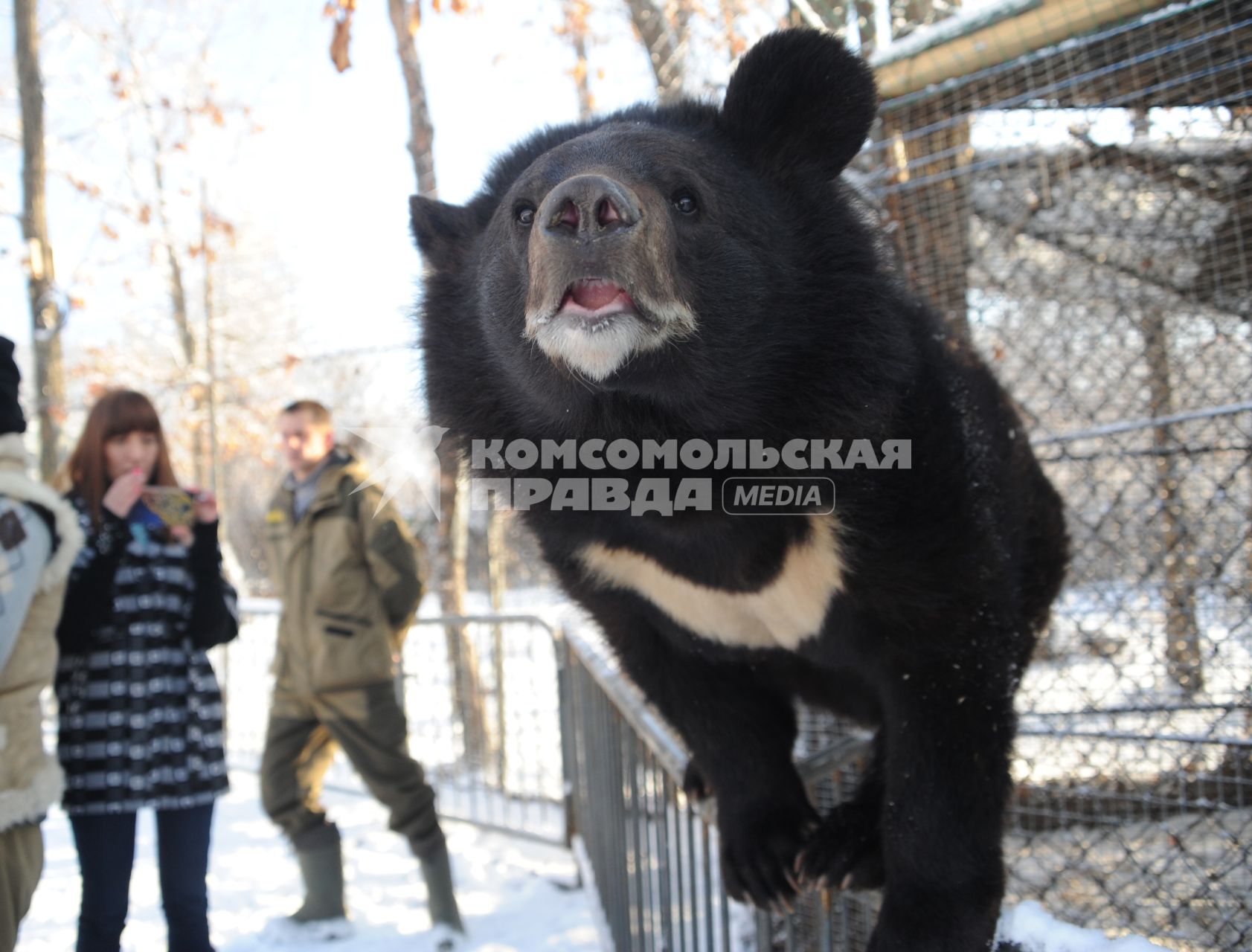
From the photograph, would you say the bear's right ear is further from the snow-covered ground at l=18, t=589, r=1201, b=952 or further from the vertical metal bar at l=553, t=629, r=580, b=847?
the vertical metal bar at l=553, t=629, r=580, b=847

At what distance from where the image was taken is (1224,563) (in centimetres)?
310

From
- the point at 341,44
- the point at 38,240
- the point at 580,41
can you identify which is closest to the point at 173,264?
the point at 38,240

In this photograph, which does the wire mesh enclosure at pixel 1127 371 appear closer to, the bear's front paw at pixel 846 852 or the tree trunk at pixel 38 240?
the bear's front paw at pixel 846 852

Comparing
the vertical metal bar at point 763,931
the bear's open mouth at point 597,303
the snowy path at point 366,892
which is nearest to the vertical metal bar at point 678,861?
the vertical metal bar at point 763,931

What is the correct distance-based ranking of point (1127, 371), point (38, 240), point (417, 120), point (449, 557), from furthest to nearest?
point (449, 557), point (38, 240), point (417, 120), point (1127, 371)

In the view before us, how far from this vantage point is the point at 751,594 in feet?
7.23

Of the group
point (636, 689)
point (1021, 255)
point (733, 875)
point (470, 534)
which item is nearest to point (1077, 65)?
point (1021, 255)

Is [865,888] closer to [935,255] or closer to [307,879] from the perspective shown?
[935,255]

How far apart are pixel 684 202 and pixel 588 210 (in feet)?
1.12

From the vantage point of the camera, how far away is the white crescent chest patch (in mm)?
2096

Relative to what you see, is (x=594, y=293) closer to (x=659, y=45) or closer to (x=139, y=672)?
(x=139, y=672)

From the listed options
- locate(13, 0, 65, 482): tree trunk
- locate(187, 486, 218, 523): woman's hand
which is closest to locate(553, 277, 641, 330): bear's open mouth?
locate(187, 486, 218, 523): woman's hand

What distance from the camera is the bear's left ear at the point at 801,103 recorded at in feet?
6.74

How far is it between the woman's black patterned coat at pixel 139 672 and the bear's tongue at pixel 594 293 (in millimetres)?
2256
